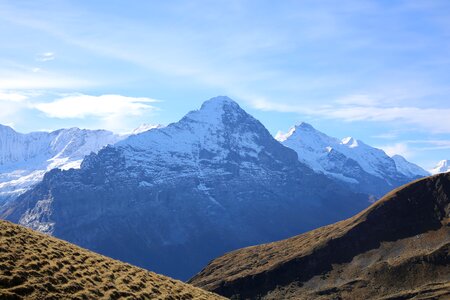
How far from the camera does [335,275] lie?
582ft

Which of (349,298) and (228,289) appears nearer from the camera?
(349,298)

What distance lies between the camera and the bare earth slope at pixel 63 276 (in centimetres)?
4231

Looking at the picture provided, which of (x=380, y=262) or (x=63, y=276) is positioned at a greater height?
(x=63, y=276)

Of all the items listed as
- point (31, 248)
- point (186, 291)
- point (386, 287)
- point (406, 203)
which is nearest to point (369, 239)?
point (406, 203)

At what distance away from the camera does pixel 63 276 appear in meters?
47.0

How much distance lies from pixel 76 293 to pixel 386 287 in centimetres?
12526

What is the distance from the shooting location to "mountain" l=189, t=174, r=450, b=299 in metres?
154

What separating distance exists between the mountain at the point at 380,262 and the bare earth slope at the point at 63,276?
102 meters

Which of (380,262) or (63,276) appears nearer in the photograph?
(63,276)

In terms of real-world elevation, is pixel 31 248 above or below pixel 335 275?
above

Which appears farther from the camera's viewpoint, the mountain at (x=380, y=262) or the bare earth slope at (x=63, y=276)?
the mountain at (x=380, y=262)

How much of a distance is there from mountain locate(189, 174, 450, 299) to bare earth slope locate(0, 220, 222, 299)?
336 feet

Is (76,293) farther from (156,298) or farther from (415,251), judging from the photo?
(415,251)

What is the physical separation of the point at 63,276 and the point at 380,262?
453 ft
